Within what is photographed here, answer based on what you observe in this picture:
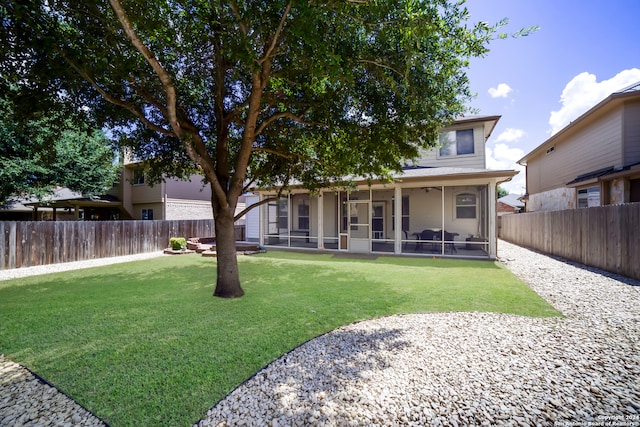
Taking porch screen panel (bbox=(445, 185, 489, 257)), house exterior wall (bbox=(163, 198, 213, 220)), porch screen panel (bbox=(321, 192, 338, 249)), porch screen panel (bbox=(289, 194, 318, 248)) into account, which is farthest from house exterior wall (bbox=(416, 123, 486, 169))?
house exterior wall (bbox=(163, 198, 213, 220))

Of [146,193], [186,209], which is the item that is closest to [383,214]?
[186,209]

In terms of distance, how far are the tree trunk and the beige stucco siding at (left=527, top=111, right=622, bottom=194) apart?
50.6 feet

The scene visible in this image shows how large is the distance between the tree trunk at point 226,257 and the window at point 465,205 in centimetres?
1177

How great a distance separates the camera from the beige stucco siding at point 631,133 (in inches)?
425

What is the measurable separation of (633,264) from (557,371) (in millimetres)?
6718

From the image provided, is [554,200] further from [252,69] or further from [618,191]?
[252,69]

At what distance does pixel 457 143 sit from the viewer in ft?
44.8

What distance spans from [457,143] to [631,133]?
20.4 feet

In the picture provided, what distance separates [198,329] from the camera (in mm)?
4344

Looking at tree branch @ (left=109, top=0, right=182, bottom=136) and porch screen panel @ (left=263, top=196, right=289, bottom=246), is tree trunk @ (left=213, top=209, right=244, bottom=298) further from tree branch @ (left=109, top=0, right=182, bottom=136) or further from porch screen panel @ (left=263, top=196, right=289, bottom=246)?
porch screen panel @ (left=263, top=196, right=289, bottom=246)

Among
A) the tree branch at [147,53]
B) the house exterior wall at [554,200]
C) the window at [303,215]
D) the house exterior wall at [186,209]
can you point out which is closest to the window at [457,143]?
the house exterior wall at [554,200]

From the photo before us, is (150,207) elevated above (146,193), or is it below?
below

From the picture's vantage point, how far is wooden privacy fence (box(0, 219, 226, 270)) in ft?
32.2

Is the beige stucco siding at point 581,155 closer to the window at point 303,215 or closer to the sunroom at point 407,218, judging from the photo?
the sunroom at point 407,218
